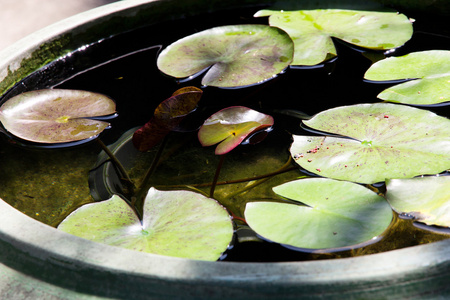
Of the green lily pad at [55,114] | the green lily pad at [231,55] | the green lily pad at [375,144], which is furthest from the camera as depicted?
the green lily pad at [231,55]

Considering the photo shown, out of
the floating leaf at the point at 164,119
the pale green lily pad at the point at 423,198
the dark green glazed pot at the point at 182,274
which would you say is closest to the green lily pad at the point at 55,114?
the floating leaf at the point at 164,119

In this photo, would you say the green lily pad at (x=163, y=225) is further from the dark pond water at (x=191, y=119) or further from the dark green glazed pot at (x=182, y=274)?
the dark green glazed pot at (x=182, y=274)

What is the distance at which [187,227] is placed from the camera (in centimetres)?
75

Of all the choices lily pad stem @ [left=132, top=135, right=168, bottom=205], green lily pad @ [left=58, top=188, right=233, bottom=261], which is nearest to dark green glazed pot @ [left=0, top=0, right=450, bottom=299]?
green lily pad @ [left=58, top=188, right=233, bottom=261]

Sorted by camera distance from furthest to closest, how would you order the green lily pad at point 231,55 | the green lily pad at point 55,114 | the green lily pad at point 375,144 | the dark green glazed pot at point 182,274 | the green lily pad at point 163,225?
the green lily pad at point 231,55, the green lily pad at point 55,114, the green lily pad at point 375,144, the green lily pad at point 163,225, the dark green glazed pot at point 182,274

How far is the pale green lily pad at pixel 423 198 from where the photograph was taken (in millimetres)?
758

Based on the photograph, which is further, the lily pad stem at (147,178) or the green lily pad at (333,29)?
the green lily pad at (333,29)

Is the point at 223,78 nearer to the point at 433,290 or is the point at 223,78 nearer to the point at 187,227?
the point at 187,227

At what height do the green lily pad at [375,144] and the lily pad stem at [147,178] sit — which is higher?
the lily pad stem at [147,178]

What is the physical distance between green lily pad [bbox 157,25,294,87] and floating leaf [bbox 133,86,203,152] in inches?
9.5

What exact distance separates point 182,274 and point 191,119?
0.62 metres

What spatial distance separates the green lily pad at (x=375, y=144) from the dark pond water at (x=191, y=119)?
0.22 ft

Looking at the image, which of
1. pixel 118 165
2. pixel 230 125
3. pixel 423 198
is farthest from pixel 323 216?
pixel 118 165

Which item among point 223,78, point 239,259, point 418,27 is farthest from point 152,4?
point 239,259
